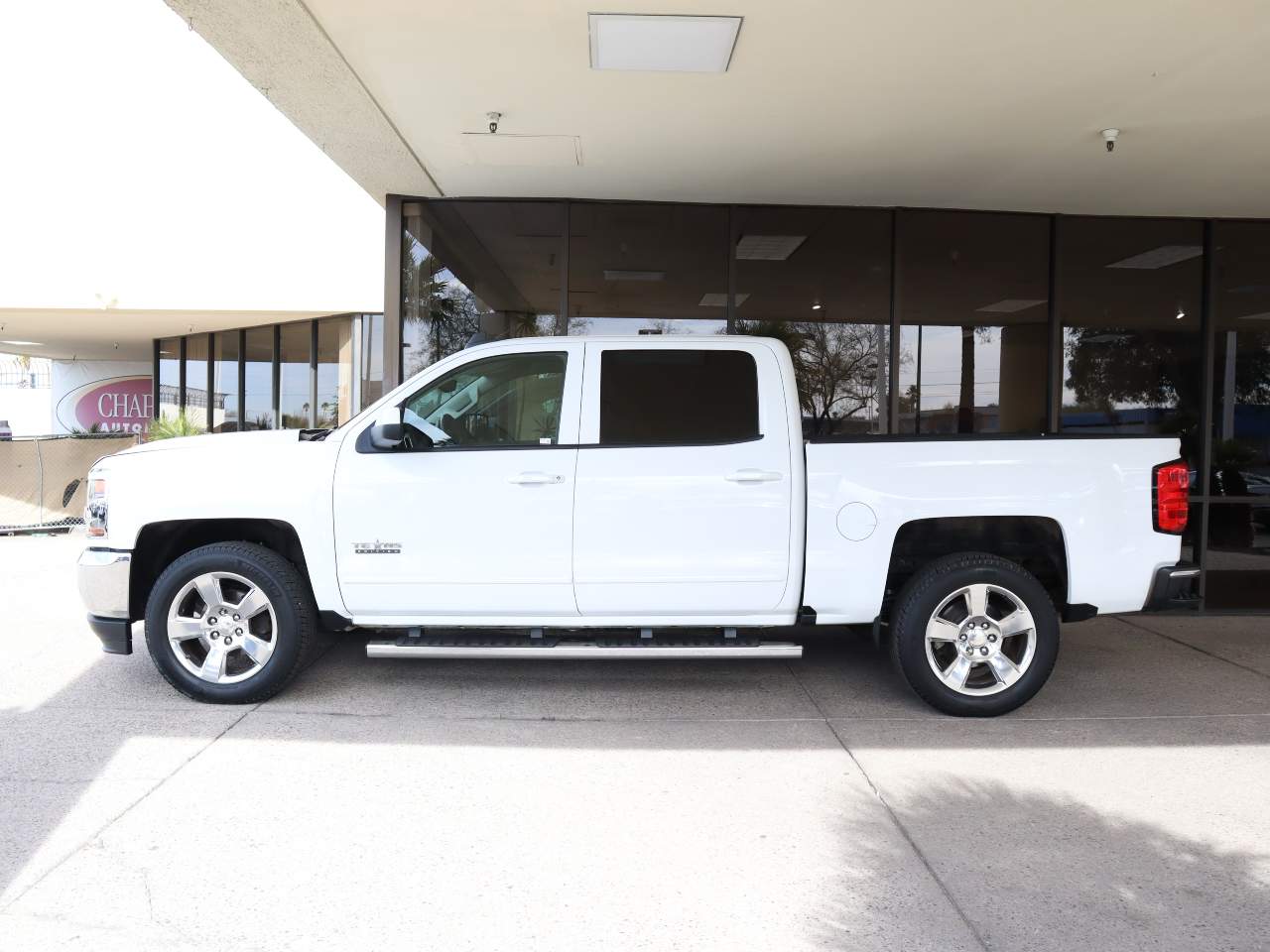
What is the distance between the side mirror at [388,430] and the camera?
15.8ft

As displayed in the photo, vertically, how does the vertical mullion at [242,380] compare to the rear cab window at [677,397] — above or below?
above

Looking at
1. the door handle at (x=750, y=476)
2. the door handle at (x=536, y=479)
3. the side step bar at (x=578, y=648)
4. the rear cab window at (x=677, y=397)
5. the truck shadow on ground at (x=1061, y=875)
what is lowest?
the truck shadow on ground at (x=1061, y=875)

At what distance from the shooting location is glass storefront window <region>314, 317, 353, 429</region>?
52.1 feet

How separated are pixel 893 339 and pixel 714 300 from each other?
1.67 meters

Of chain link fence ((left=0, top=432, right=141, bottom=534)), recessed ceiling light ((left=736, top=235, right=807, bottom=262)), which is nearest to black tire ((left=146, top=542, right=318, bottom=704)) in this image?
recessed ceiling light ((left=736, top=235, right=807, bottom=262))

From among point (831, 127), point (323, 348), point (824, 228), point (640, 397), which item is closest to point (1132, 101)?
point (831, 127)

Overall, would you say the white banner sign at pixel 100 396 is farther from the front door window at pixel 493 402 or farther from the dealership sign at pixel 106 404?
the front door window at pixel 493 402

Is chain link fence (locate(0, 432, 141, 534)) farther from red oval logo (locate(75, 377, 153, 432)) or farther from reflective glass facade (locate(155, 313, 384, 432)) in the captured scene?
red oval logo (locate(75, 377, 153, 432))

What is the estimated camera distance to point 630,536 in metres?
4.93

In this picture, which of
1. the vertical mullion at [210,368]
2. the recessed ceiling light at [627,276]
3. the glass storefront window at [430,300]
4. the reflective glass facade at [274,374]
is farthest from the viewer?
the vertical mullion at [210,368]

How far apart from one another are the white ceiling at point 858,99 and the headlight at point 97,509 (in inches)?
100

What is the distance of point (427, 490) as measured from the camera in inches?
195

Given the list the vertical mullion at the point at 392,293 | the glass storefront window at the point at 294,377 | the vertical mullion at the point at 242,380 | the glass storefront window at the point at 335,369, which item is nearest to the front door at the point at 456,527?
the vertical mullion at the point at 392,293

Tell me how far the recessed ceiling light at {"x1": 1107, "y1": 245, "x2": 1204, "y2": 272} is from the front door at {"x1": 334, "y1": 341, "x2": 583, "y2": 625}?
6526 mm
